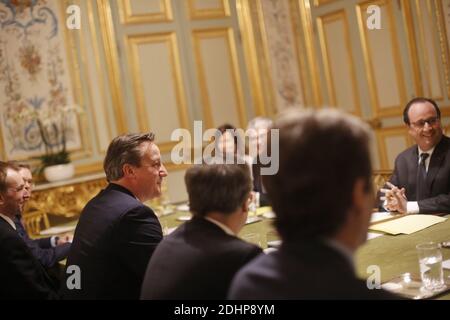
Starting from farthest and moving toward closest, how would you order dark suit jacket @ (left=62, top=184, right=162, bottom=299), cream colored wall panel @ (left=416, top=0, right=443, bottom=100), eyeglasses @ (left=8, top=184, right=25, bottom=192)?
cream colored wall panel @ (left=416, top=0, right=443, bottom=100), eyeglasses @ (left=8, top=184, right=25, bottom=192), dark suit jacket @ (left=62, top=184, right=162, bottom=299)

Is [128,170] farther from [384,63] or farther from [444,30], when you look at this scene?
[384,63]

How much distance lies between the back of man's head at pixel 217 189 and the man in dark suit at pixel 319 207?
0.52 metres

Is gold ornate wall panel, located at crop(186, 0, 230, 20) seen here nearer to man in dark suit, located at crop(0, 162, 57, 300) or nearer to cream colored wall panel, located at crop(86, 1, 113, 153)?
cream colored wall panel, located at crop(86, 1, 113, 153)

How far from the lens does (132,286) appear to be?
2193mm

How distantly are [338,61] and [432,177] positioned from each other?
115 inches

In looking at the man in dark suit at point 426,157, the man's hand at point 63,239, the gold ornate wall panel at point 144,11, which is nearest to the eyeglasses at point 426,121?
the man in dark suit at point 426,157

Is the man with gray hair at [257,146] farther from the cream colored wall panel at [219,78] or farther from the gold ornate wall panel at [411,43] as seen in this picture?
the gold ornate wall panel at [411,43]

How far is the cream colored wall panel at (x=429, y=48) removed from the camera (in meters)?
5.03

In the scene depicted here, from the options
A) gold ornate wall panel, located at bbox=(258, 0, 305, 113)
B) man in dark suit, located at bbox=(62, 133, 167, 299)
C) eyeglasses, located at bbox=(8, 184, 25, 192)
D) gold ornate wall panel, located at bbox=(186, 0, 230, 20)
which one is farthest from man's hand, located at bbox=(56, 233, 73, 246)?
gold ornate wall panel, located at bbox=(258, 0, 305, 113)

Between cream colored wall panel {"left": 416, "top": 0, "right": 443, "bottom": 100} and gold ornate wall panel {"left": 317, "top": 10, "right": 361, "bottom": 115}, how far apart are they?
33.4 inches

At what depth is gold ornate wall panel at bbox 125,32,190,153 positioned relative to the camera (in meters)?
5.71

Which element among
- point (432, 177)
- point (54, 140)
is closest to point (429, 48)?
A: point (432, 177)
